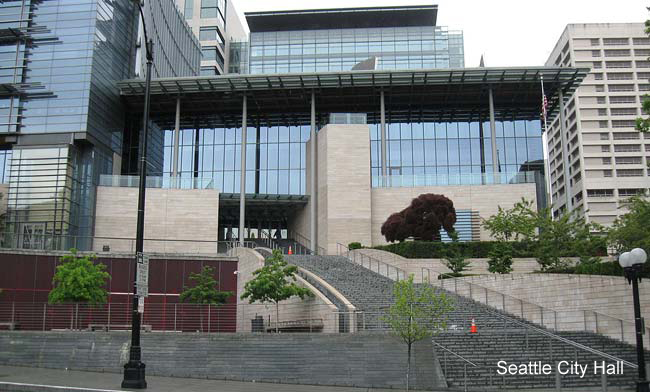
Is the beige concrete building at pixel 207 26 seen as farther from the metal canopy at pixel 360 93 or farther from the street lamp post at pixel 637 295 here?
the street lamp post at pixel 637 295

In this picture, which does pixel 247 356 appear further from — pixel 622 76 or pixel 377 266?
pixel 622 76

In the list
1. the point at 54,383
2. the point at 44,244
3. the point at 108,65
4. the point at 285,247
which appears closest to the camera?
the point at 54,383

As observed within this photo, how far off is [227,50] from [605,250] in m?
56.8

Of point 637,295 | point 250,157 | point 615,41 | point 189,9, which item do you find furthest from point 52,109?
point 615,41

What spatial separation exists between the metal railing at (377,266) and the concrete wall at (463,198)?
7.48 meters

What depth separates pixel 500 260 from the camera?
35.2 metres

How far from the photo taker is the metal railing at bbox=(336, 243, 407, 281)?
35.9 metres

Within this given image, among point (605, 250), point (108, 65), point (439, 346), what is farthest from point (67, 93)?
point (605, 250)

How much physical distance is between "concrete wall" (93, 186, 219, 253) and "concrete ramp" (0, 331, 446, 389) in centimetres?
2531

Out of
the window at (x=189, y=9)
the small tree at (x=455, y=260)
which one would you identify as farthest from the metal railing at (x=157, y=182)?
the window at (x=189, y=9)

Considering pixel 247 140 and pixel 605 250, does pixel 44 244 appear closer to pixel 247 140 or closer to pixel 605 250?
pixel 247 140

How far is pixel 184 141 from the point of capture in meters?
56.4

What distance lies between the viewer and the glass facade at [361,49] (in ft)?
247

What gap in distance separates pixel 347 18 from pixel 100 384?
66.6 meters
